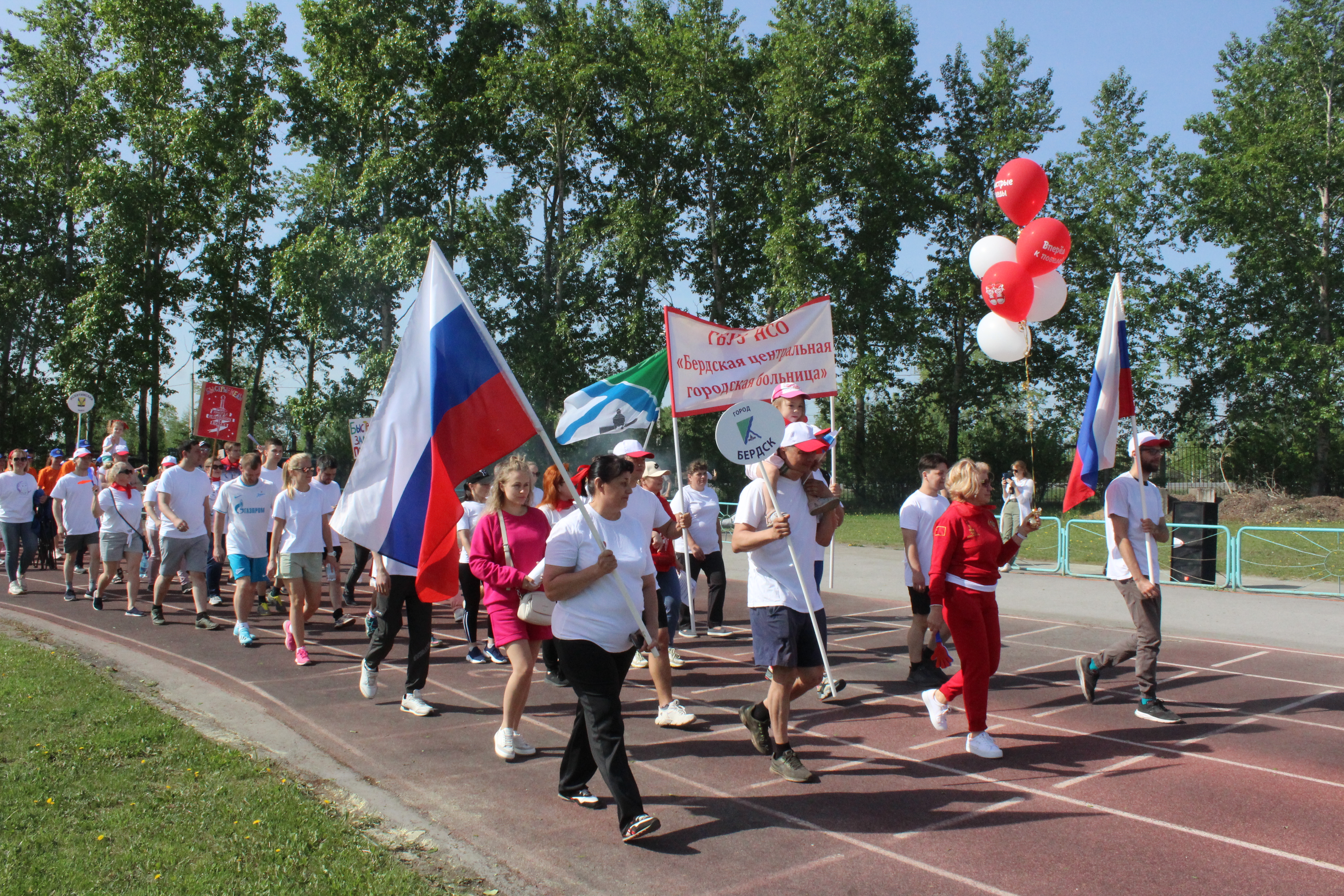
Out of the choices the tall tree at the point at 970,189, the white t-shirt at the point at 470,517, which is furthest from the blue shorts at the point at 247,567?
the tall tree at the point at 970,189

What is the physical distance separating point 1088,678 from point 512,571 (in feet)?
14.4

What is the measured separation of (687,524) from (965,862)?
177 inches

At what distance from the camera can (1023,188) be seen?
8.77 m

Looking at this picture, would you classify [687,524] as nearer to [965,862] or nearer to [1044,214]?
[965,862]

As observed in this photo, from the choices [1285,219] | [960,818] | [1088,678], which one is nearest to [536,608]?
[960,818]

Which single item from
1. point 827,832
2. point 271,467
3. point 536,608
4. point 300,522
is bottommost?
point 827,832

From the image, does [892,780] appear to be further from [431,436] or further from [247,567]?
[247,567]

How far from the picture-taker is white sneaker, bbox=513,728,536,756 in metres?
5.83

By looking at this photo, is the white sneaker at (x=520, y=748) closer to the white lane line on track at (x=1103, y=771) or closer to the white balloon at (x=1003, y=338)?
the white lane line on track at (x=1103, y=771)

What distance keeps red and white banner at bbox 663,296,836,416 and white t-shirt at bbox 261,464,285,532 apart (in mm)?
4221

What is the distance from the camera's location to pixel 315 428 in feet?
111

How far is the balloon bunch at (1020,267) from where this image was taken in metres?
8.25

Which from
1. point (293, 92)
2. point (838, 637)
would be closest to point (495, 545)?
point (838, 637)

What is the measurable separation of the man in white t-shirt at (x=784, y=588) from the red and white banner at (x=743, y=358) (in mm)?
4316
